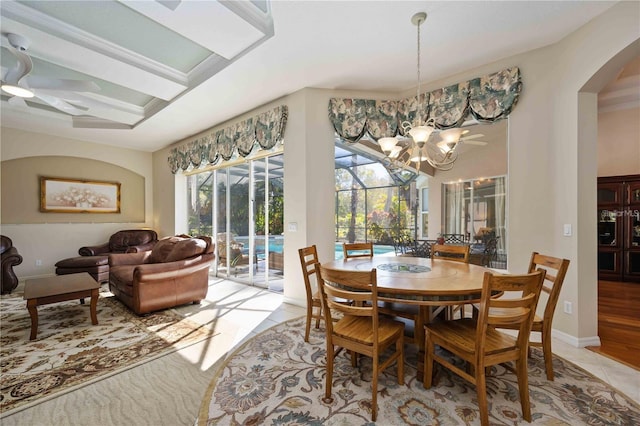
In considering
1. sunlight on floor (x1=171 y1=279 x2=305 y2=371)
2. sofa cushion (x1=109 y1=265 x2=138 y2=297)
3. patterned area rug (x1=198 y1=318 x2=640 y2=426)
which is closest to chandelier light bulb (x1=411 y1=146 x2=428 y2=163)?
patterned area rug (x1=198 y1=318 x2=640 y2=426)

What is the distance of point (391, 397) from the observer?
1776 mm

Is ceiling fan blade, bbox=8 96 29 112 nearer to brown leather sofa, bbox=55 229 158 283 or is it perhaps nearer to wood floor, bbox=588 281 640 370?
brown leather sofa, bbox=55 229 158 283

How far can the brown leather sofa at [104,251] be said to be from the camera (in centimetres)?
448

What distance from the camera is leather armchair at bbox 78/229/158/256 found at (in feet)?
17.0

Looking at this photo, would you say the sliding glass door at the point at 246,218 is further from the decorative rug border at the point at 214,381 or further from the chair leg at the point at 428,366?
the chair leg at the point at 428,366

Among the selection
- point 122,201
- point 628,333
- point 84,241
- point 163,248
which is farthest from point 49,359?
point 628,333

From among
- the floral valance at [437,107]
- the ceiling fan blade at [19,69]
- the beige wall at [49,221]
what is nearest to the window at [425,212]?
the floral valance at [437,107]

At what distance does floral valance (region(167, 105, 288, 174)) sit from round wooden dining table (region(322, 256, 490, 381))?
231 centimetres

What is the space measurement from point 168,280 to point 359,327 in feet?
8.88

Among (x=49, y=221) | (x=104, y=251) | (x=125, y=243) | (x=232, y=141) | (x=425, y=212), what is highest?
(x=232, y=141)

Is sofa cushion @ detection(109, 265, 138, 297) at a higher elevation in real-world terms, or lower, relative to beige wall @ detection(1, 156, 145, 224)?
lower

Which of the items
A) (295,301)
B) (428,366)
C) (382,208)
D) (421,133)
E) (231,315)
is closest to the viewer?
(428,366)

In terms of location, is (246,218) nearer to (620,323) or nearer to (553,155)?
(553,155)

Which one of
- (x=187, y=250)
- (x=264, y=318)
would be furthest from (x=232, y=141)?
(x=264, y=318)
